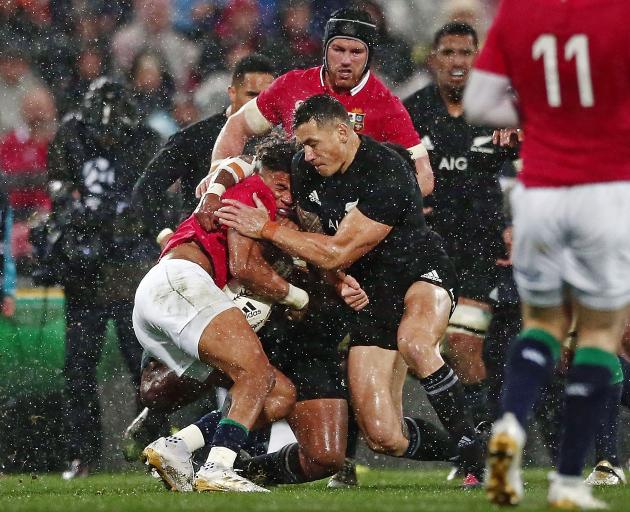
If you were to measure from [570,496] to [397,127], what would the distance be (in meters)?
3.44

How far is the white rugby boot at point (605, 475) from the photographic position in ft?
22.0

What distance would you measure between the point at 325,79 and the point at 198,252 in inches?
63.9

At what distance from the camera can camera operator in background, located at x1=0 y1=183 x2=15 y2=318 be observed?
8500 mm

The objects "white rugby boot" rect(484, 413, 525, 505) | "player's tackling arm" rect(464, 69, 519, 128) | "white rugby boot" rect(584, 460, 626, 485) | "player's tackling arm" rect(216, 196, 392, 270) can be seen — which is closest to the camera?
"white rugby boot" rect(484, 413, 525, 505)

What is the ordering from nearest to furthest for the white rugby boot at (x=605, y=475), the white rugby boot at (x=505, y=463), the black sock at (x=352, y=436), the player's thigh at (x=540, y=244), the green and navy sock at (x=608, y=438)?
1. the white rugby boot at (x=505, y=463)
2. the player's thigh at (x=540, y=244)
3. the white rugby boot at (x=605, y=475)
4. the green and navy sock at (x=608, y=438)
5. the black sock at (x=352, y=436)

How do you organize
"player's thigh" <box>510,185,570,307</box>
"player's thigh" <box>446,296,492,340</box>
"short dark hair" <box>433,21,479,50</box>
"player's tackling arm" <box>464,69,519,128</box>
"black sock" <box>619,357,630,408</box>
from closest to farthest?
1. "player's thigh" <box>510,185,570,307</box>
2. "player's tackling arm" <box>464,69,519,128</box>
3. "black sock" <box>619,357,630,408</box>
4. "player's thigh" <box>446,296,492,340</box>
5. "short dark hair" <box>433,21,479,50</box>

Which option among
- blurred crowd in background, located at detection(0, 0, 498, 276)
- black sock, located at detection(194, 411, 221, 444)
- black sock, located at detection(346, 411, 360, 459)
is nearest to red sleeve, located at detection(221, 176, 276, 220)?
black sock, located at detection(194, 411, 221, 444)

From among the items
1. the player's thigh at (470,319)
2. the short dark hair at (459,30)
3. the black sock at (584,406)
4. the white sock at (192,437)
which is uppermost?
the short dark hair at (459,30)

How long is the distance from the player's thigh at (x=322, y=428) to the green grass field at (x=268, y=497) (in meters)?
0.17

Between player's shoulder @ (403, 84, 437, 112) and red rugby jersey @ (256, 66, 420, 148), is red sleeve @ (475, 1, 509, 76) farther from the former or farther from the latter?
player's shoulder @ (403, 84, 437, 112)

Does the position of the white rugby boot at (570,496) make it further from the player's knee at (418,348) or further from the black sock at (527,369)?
the player's knee at (418,348)

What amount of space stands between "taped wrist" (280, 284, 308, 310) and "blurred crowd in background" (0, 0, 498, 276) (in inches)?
157

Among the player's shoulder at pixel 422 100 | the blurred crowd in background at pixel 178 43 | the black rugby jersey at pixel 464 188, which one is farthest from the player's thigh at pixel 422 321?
the blurred crowd in background at pixel 178 43

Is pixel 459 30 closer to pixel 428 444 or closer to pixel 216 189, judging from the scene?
pixel 216 189
